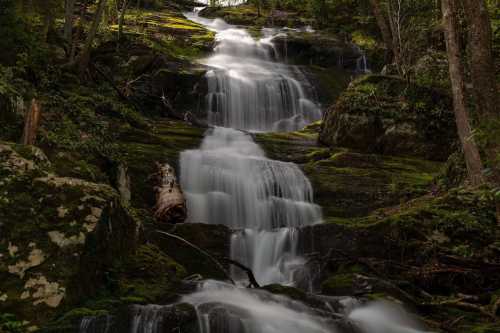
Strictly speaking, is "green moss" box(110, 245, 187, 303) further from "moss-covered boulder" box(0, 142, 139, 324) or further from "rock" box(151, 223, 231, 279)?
"rock" box(151, 223, 231, 279)

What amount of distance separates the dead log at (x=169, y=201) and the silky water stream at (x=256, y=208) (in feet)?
1.98

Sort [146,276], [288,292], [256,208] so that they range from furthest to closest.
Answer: [256,208] → [288,292] → [146,276]

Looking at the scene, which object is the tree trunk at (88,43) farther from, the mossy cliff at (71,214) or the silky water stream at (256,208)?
the silky water stream at (256,208)

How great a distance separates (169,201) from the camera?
31.8ft

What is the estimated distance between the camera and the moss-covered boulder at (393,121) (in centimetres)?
1556

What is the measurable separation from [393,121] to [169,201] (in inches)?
371

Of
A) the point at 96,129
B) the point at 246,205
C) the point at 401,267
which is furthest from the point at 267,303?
the point at 96,129

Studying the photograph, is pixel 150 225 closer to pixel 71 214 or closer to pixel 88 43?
pixel 71 214

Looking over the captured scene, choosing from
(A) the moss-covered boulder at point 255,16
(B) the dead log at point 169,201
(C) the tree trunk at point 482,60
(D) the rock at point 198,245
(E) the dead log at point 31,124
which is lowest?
(D) the rock at point 198,245

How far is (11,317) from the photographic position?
4422 millimetres

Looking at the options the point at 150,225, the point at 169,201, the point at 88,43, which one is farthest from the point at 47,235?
the point at 88,43

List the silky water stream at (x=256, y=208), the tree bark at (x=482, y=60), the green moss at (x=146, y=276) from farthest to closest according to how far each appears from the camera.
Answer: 1. the tree bark at (x=482, y=60)
2. the green moss at (x=146, y=276)
3. the silky water stream at (x=256, y=208)

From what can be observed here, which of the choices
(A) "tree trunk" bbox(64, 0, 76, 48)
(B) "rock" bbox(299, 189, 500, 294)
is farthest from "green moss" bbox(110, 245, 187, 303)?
(A) "tree trunk" bbox(64, 0, 76, 48)

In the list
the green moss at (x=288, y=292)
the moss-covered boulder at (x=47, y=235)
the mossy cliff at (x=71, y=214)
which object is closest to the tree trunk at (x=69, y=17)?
the mossy cliff at (x=71, y=214)
